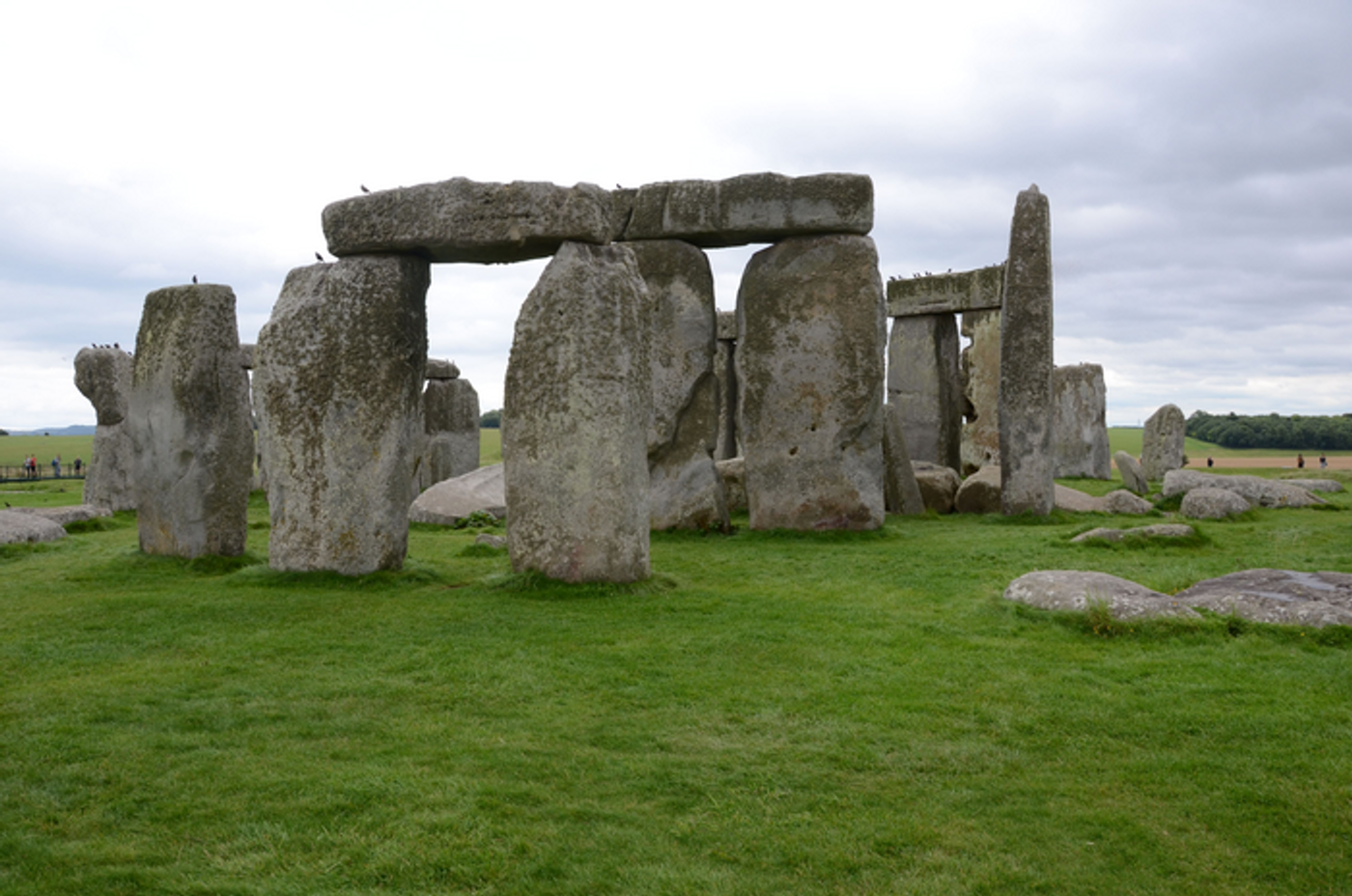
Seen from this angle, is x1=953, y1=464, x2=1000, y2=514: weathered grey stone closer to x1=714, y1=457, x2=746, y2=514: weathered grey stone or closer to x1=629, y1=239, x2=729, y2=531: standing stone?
x1=714, y1=457, x2=746, y2=514: weathered grey stone

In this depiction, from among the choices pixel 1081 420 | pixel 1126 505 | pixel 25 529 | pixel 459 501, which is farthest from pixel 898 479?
pixel 25 529

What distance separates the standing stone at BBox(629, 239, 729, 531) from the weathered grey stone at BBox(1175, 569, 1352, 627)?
20.6 ft

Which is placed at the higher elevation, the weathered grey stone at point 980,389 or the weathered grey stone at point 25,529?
the weathered grey stone at point 980,389

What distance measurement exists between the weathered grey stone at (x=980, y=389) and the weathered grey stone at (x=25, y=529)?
49.1 feet

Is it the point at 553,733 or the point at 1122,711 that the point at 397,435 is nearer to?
the point at 553,733

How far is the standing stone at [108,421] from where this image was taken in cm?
1473

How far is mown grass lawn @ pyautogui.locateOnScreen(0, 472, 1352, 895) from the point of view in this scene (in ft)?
11.0

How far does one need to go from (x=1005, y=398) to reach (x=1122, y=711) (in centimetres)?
859

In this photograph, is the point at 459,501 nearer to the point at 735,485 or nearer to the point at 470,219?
the point at 735,485

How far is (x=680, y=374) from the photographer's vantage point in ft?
41.2

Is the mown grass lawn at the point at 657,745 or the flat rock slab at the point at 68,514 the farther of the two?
the flat rock slab at the point at 68,514

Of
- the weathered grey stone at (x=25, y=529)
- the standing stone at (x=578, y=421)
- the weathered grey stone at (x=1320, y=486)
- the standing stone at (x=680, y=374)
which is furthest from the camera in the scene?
the weathered grey stone at (x=1320, y=486)

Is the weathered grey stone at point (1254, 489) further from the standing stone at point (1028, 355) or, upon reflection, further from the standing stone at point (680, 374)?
the standing stone at point (680, 374)

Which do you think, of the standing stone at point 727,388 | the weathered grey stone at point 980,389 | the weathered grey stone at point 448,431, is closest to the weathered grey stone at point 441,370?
the weathered grey stone at point 448,431
